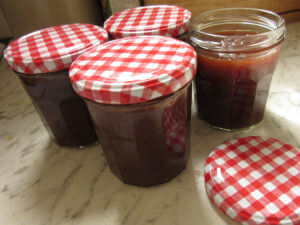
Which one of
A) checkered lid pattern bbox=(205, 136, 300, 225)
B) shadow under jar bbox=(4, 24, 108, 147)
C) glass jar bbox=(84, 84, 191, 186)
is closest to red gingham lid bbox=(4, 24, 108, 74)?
shadow under jar bbox=(4, 24, 108, 147)

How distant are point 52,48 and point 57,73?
62 millimetres

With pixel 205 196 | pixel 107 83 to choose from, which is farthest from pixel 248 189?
pixel 107 83

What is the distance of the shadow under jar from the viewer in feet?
1.75

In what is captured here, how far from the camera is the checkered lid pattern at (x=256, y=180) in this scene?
47 centimetres

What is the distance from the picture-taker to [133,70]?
458 mm

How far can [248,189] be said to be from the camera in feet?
1.67

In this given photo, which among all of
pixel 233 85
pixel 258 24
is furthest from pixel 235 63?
pixel 258 24

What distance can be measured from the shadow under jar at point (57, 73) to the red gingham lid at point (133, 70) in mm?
51

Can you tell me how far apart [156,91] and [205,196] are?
0.85 feet

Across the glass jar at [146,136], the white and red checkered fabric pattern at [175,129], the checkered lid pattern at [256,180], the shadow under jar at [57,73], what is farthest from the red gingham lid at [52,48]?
the checkered lid pattern at [256,180]

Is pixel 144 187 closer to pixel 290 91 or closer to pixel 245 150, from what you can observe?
pixel 245 150

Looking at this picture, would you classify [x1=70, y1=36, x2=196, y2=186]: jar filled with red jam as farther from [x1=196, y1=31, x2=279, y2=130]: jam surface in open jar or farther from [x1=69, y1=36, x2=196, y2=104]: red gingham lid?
[x1=196, y1=31, x2=279, y2=130]: jam surface in open jar

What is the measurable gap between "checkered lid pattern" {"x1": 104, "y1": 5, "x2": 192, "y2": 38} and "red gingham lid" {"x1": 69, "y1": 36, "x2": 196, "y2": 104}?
0.06 meters

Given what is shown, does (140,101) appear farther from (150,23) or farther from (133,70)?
(150,23)
